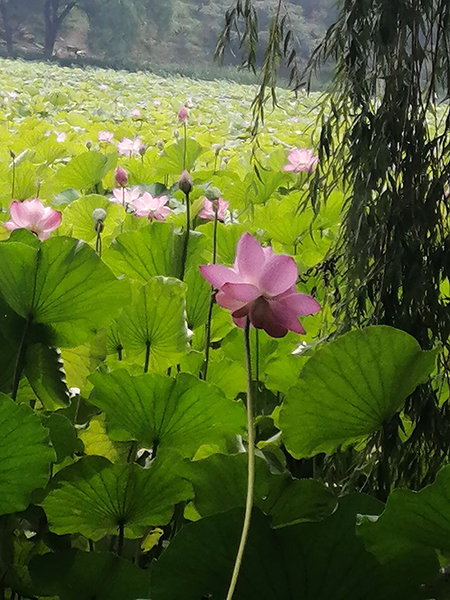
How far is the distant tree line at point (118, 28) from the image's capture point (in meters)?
18.2

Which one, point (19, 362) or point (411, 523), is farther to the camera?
point (19, 362)

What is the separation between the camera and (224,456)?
328mm

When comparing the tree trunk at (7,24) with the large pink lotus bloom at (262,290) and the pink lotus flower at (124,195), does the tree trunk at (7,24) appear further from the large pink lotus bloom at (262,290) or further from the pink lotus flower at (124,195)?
the large pink lotus bloom at (262,290)

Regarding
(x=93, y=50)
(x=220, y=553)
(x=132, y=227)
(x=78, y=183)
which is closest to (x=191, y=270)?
(x=132, y=227)

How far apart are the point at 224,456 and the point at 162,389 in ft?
0.21

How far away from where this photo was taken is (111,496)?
36 centimetres

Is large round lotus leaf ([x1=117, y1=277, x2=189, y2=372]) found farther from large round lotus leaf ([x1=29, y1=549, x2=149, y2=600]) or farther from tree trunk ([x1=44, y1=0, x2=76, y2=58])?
tree trunk ([x1=44, y1=0, x2=76, y2=58])

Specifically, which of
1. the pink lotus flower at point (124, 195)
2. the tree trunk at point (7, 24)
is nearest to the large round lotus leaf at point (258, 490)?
the pink lotus flower at point (124, 195)

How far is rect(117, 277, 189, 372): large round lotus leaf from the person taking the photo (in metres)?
0.48

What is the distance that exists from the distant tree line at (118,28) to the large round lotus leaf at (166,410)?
58.7ft

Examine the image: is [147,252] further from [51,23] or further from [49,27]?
[51,23]

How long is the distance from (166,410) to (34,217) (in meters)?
0.28

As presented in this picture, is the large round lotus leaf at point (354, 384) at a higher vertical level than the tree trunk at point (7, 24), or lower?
higher

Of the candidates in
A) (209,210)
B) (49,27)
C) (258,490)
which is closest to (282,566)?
(258,490)
